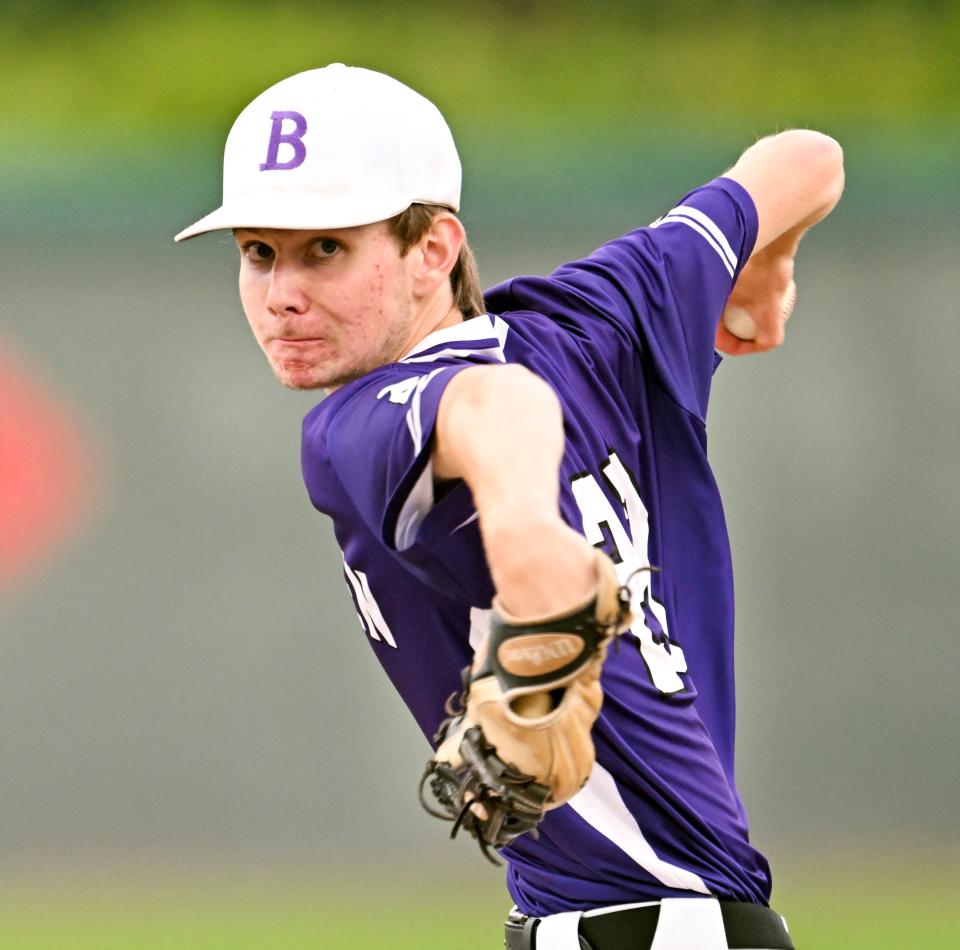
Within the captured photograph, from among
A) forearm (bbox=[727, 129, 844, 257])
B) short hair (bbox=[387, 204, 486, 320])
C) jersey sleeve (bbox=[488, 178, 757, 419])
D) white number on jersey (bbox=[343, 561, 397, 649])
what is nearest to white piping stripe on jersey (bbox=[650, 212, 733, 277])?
jersey sleeve (bbox=[488, 178, 757, 419])

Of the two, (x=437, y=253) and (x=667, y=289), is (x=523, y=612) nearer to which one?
(x=437, y=253)

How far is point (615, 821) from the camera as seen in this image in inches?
74.7

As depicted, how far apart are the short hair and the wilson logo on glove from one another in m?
0.65

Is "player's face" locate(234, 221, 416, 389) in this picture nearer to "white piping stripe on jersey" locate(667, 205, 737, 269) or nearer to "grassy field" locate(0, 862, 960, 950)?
"white piping stripe on jersey" locate(667, 205, 737, 269)

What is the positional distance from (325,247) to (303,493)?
442 centimetres

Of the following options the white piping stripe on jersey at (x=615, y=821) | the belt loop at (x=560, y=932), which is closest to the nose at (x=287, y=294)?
the white piping stripe on jersey at (x=615, y=821)

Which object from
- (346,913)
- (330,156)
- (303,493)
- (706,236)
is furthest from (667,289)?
(303,493)

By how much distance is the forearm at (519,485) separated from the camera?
138 centimetres

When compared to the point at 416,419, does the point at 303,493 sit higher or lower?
lower

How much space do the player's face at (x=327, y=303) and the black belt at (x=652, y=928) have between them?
2.28 ft

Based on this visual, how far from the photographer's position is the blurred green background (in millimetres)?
5723

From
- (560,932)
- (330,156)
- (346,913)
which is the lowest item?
(346,913)

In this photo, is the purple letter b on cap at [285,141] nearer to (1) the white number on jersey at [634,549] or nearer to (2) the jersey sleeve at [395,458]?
(2) the jersey sleeve at [395,458]

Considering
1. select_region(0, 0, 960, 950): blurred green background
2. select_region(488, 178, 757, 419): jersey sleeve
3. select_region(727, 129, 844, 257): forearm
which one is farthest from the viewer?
select_region(0, 0, 960, 950): blurred green background
